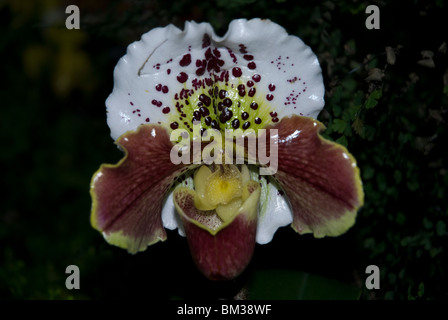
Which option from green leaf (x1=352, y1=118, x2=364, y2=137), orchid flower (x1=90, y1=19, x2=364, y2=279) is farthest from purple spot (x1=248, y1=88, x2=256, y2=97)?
green leaf (x1=352, y1=118, x2=364, y2=137)

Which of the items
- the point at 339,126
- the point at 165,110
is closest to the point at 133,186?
the point at 165,110

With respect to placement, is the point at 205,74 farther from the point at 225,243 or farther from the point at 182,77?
the point at 225,243

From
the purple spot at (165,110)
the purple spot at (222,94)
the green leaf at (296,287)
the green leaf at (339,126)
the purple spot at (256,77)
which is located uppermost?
the purple spot at (256,77)

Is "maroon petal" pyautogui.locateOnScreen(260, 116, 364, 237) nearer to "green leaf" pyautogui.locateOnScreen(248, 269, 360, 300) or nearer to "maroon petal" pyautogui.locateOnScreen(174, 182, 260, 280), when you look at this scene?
"maroon petal" pyautogui.locateOnScreen(174, 182, 260, 280)

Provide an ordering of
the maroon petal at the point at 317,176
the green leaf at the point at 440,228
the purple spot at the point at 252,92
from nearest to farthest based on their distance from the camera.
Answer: the maroon petal at the point at 317,176, the purple spot at the point at 252,92, the green leaf at the point at 440,228

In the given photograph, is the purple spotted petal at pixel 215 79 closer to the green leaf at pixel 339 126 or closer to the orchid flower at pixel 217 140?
the orchid flower at pixel 217 140

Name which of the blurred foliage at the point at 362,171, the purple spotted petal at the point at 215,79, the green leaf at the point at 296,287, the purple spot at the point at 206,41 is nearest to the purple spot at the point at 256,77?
the purple spotted petal at the point at 215,79
